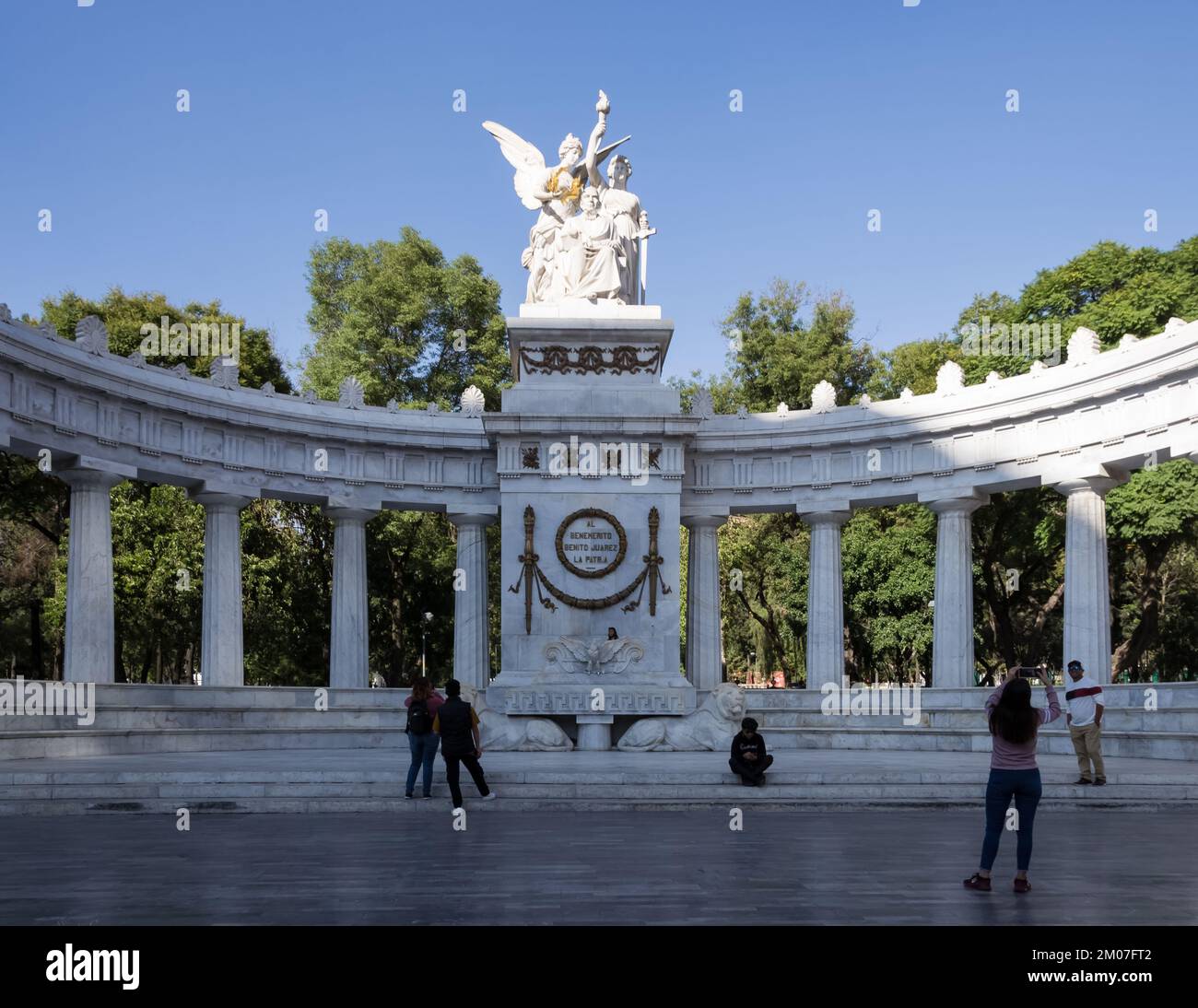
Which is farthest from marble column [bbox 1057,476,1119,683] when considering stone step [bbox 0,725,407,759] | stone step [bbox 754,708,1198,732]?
stone step [bbox 0,725,407,759]

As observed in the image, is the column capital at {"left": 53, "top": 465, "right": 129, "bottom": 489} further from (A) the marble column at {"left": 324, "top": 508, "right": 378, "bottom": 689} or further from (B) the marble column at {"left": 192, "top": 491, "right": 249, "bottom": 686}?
(A) the marble column at {"left": 324, "top": 508, "right": 378, "bottom": 689}

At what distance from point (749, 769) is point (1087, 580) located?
2644 cm

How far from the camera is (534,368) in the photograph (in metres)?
50.7

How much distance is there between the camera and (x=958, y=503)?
182 feet

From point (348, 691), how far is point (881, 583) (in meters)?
36.3

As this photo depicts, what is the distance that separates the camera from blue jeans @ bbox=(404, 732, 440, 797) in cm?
2778

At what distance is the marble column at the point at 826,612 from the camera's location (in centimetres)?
5638

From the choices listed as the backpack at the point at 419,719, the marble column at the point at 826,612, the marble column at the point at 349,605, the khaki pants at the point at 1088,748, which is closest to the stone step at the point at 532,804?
the backpack at the point at 419,719

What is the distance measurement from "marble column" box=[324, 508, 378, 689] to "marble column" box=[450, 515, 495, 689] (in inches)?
161

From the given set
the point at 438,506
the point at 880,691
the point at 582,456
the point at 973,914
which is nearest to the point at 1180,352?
the point at 880,691

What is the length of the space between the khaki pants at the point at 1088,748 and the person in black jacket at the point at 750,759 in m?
7.10

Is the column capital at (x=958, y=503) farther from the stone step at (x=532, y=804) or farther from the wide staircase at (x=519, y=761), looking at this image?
the stone step at (x=532, y=804)

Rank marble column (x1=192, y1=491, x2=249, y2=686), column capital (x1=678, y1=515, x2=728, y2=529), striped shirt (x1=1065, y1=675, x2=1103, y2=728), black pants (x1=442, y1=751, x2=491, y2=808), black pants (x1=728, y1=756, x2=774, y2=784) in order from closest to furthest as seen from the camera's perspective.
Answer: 1. black pants (x1=442, y1=751, x2=491, y2=808)
2. black pants (x1=728, y1=756, x2=774, y2=784)
3. striped shirt (x1=1065, y1=675, x2=1103, y2=728)
4. marble column (x1=192, y1=491, x2=249, y2=686)
5. column capital (x1=678, y1=515, x2=728, y2=529)
